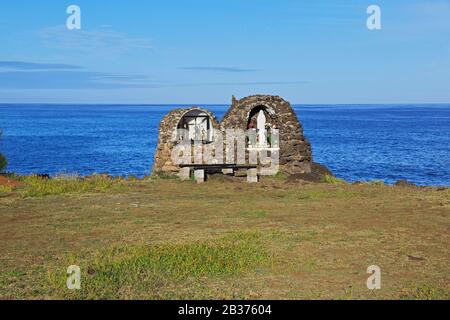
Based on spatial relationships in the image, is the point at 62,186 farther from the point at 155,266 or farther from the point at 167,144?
the point at 155,266

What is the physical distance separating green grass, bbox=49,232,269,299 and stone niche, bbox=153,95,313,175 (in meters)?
12.8

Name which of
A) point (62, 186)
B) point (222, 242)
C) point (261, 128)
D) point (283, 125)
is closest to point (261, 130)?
point (261, 128)

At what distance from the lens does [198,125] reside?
83.3 feet

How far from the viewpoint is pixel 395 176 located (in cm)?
3800

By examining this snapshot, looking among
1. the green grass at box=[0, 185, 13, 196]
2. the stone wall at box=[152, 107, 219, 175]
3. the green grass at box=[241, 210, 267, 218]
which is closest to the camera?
the green grass at box=[241, 210, 267, 218]

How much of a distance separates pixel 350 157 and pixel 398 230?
40.7 meters

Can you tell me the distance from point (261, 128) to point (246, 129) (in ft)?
4.38

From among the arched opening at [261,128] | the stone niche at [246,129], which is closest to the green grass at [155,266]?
the stone niche at [246,129]

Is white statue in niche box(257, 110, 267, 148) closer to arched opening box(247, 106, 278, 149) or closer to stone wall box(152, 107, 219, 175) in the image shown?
arched opening box(247, 106, 278, 149)

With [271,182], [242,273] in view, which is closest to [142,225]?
[242,273]

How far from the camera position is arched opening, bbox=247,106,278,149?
82.4 ft

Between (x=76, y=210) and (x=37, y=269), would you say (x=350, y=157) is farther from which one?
(x=37, y=269)

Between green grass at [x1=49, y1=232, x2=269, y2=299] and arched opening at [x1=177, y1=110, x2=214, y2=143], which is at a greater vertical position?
arched opening at [x1=177, y1=110, x2=214, y2=143]

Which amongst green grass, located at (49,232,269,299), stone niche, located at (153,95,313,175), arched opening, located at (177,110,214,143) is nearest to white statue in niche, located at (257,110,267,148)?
stone niche, located at (153,95,313,175)
